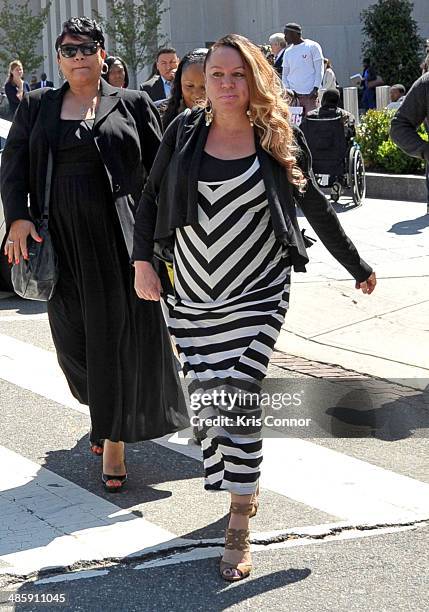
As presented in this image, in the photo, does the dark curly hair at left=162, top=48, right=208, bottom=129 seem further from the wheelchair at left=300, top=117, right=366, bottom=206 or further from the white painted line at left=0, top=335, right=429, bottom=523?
the wheelchair at left=300, top=117, right=366, bottom=206

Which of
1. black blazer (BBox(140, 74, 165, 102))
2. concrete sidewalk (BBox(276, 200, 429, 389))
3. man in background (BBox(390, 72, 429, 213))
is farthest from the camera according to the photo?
black blazer (BBox(140, 74, 165, 102))

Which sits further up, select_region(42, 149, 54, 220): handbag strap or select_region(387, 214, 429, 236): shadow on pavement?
select_region(42, 149, 54, 220): handbag strap

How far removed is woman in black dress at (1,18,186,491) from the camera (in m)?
5.40

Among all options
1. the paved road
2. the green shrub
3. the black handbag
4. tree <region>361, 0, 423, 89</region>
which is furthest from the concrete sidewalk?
tree <region>361, 0, 423, 89</region>

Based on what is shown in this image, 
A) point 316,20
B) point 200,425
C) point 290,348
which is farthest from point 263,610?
point 316,20

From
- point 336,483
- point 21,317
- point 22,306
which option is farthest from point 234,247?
point 22,306

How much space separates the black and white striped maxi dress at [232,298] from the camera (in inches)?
181

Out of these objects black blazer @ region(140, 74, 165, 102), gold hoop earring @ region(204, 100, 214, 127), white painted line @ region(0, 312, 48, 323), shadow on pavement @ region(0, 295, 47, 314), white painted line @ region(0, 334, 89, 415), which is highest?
black blazer @ region(140, 74, 165, 102)

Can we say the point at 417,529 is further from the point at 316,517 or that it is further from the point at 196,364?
the point at 196,364

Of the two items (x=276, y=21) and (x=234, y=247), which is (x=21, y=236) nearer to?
(x=234, y=247)

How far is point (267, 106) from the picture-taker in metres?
4.61

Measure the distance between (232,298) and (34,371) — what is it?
3.33 metres

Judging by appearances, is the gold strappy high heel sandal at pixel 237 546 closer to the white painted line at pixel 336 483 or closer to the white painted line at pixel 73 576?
the white painted line at pixel 73 576

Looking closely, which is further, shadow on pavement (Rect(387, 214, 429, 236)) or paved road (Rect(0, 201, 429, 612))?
shadow on pavement (Rect(387, 214, 429, 236))
